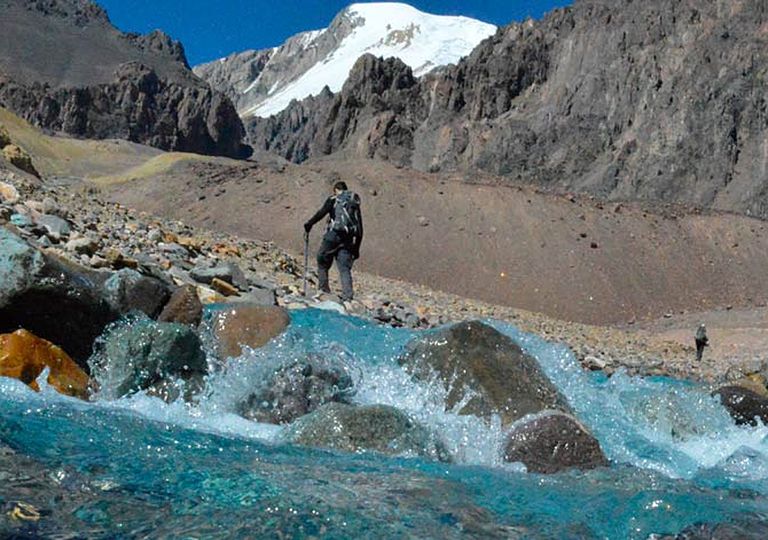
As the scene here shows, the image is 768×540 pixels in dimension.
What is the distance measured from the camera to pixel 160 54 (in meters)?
144

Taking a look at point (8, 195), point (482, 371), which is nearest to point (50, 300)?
point (482, 371)

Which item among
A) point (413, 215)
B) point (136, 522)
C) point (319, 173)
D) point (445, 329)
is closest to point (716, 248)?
point (413, 215)

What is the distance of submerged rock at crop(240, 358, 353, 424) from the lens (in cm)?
670

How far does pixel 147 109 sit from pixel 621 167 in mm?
66617

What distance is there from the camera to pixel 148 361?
6750 millimetres

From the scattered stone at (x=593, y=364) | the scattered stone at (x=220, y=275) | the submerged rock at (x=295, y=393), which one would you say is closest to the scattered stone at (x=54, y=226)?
the scattered stone at (x=220, y=275)

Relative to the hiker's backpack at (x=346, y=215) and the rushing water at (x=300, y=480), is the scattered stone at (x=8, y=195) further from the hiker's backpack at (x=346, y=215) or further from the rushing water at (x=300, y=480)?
the rushing water at (x=300, y=480)

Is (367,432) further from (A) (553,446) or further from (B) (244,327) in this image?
(B) (244,327)

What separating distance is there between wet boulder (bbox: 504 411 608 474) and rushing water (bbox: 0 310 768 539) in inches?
5.3

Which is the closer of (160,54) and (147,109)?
(147,109)

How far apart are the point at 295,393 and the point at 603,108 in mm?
76608

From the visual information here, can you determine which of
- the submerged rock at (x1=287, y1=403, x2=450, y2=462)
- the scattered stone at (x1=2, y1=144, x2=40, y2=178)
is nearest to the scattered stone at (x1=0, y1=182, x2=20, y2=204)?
the submerged rock at (x1=287, y1=403, x2=450, y2=462)

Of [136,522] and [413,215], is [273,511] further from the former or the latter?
[413,215]

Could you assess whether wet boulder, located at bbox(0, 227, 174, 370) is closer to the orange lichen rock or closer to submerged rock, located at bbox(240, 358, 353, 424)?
the orange lichen rock
